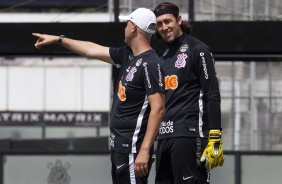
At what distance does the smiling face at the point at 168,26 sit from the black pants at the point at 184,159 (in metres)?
0.67

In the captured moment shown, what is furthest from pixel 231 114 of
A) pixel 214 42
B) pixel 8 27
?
pixel 8 27

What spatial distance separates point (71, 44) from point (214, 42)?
11.1 ft

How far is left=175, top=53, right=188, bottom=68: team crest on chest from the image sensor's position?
616 cm

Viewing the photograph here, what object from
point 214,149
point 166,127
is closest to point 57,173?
point 166,127

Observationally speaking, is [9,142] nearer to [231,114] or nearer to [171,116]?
[231,114]

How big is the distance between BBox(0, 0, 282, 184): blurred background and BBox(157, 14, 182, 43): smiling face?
295 centimetres

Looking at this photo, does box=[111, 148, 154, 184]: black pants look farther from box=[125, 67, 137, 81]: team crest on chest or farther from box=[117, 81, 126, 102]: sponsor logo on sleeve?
box=[125, 67, 137, 81]: team crest on chest

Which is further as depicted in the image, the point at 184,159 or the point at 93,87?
the point at 93,87

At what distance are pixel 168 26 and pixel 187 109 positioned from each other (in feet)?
1.83

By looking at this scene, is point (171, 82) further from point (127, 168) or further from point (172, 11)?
point (127, 168)

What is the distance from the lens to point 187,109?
6.14 metres

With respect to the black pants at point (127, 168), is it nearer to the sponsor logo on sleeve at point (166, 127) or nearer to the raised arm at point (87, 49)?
the sponsor logo on sleeve at point (166, 127)

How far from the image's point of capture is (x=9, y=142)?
9906mm

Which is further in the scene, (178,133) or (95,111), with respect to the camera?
(95,111)
